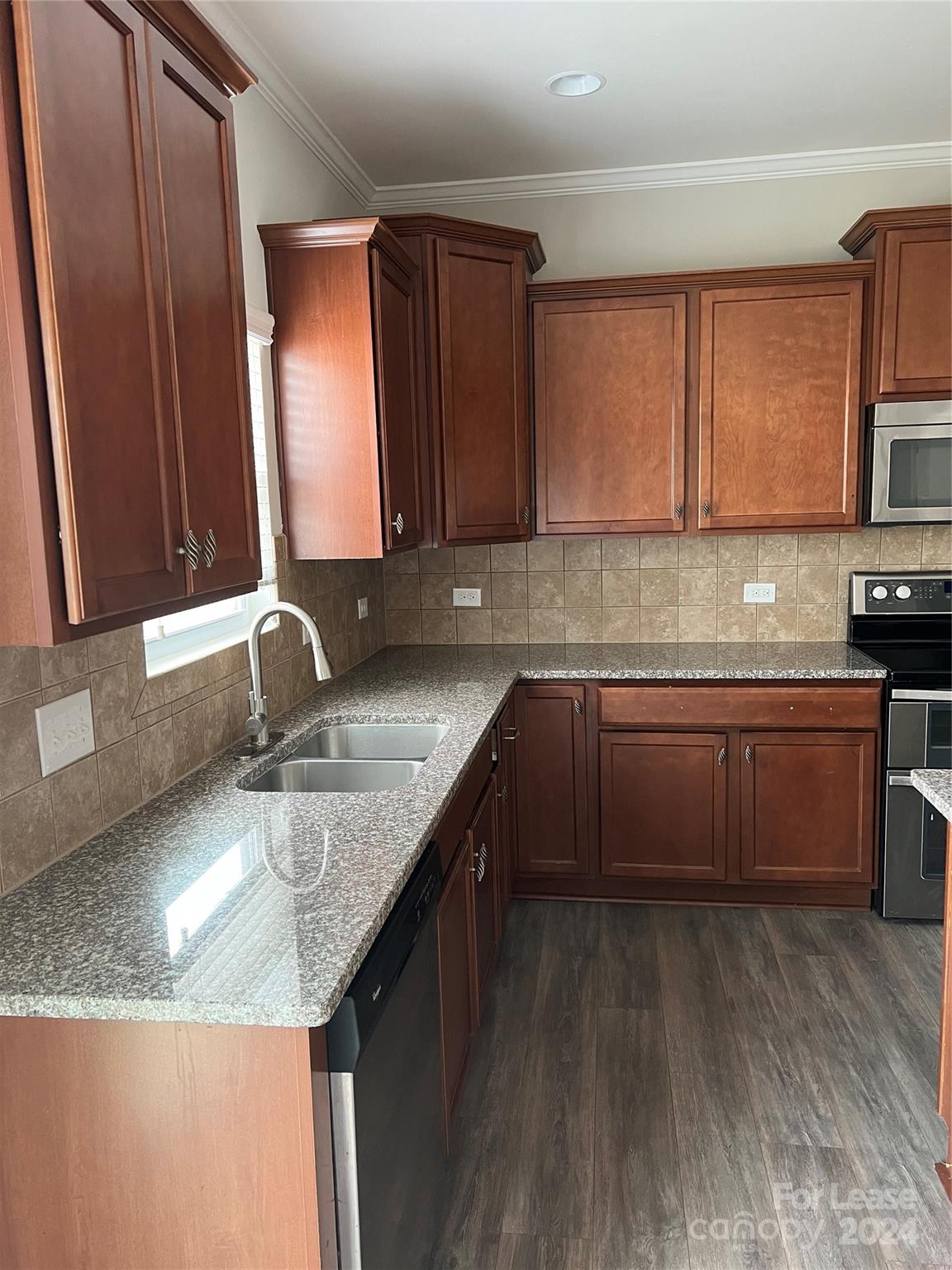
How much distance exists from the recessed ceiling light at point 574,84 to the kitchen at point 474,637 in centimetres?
2

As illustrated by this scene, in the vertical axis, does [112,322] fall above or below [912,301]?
below

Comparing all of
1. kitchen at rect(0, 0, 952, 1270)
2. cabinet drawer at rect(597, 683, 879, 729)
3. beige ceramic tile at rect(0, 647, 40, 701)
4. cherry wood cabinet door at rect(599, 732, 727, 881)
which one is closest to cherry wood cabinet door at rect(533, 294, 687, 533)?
kitchen at rect(0, 0, 952, 1270)

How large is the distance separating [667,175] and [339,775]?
8.77 ft

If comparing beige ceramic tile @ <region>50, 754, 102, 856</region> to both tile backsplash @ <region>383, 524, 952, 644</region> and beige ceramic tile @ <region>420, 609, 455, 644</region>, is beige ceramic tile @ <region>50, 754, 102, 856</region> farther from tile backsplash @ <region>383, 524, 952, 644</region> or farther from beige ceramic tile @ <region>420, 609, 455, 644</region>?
beige ceramic tile @ <region>420, 609, 455, 644</region>

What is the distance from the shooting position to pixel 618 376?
11.1ft

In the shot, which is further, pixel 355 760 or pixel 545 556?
pixel 545 556

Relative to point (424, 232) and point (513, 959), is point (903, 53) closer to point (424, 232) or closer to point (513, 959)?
point (424, 232)

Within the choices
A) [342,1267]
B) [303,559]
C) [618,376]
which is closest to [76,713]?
[342,1267]

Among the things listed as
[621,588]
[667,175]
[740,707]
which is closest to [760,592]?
[621,588]

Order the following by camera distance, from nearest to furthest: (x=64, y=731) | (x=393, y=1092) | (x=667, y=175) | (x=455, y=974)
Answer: (x=393, y=1092) < (x=64, y=731) < (x=455, y=974) < (x=667, y=175)

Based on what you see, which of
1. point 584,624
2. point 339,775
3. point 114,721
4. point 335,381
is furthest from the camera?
point 584,624

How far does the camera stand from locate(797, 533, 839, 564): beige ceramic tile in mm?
3611

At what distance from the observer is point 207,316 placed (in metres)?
1.59

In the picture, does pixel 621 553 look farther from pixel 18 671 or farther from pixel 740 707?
pixel 18 671
